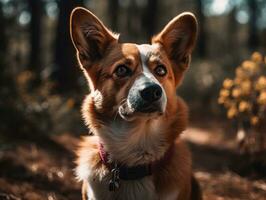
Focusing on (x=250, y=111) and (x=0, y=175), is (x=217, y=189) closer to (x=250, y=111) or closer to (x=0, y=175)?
(x=250, y=111)

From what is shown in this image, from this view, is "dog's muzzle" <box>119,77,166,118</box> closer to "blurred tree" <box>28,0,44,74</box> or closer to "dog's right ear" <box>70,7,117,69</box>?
"dog's right ear" <box>70,7,117,69</box>

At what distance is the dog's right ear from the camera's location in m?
4.36

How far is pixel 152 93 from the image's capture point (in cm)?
381

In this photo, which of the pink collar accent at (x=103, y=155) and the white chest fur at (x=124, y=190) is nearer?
the white chest fur at (x=124, y=190)

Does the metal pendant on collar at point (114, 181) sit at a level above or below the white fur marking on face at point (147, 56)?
below

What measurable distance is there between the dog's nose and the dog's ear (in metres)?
0.88

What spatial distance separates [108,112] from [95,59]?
0.60 meters

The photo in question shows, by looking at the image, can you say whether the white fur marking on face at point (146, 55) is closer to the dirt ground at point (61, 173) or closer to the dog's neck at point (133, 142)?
the dog's neck at point (133, 142)

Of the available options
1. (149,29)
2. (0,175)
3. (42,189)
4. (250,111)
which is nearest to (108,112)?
(42,189)

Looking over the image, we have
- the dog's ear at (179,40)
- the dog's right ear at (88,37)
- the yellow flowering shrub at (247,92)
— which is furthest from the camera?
the yellow flowering shrub at (247,92)

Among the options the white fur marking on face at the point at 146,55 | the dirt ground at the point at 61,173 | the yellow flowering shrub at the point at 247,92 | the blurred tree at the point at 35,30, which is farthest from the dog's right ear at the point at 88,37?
the blurred tree at the point at 35,30

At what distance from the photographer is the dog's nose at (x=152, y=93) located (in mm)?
3807

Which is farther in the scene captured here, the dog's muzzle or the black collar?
the black collar

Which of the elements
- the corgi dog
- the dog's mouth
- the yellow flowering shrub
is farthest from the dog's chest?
the yellow flowering shrub
